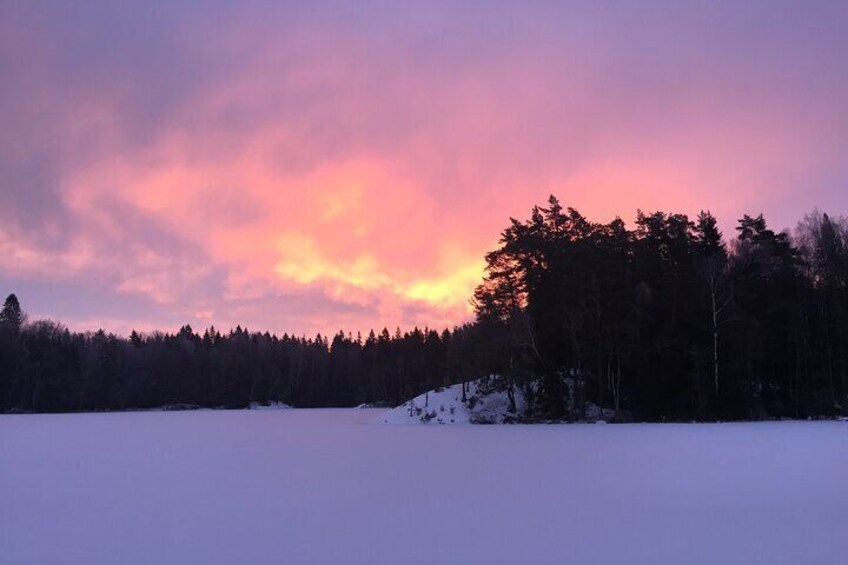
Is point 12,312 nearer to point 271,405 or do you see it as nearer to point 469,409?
point 271,405

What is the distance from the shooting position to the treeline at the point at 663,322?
4503 cm

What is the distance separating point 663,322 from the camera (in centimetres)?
4706

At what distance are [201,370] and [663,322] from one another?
10166 cm

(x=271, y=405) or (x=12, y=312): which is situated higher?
(x=12, y=312)

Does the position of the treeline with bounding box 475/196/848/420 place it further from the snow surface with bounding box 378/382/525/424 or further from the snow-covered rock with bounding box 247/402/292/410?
the snow-covered rock with bounding box 247/402/292/410

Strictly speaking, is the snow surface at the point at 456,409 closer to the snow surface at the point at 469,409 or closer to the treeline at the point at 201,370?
the snow surface at the point at 469,409

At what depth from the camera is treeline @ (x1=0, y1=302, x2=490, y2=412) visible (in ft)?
321

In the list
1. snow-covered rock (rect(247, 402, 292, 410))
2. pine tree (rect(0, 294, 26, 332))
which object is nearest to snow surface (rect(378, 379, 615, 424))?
snow-covered rock (rect(247, 402, 292, 410))

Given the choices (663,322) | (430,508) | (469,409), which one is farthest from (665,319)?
(430,508)

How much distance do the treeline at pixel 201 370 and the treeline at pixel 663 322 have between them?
46424mm

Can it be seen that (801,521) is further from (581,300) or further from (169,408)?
(169,408)

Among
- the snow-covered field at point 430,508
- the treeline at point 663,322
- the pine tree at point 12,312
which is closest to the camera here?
the snow-covered field at point 430,508

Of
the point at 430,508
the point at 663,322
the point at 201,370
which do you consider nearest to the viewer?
the point at 430,508

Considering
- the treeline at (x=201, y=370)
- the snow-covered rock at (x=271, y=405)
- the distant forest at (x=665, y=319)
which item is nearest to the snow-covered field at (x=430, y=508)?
the distant forest at (x=665, y=319)
